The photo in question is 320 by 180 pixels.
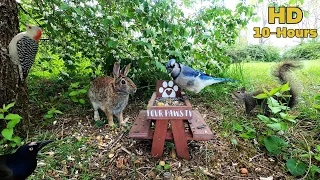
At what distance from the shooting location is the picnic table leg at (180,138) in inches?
87.5

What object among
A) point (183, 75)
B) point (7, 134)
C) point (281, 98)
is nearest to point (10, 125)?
point (7, 134)

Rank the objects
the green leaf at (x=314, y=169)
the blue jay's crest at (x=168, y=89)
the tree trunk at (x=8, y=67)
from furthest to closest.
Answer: the blue jay's crest at (x=168, y=89)
the tree trunk at (x=8, y=67)
the green leaf at (x=314, y=169)

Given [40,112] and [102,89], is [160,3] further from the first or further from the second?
[40,112]

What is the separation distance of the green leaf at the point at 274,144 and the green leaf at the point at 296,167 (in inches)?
6.5

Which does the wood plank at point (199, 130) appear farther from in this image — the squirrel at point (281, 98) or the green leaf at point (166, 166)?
the squirrel at point (281, 98)

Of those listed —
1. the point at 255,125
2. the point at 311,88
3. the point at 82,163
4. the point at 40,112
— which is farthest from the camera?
the point at 311,88

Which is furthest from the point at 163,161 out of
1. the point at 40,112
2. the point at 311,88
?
the point at 311,88

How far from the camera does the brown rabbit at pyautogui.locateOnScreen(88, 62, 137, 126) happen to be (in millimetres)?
2805

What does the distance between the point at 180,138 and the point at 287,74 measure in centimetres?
171

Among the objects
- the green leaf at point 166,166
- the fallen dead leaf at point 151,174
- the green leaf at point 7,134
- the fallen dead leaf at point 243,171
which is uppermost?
the green leaf at point 7,134

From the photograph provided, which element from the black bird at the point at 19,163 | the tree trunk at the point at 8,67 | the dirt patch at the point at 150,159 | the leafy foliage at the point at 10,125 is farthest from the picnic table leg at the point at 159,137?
the tree trunk at the point at 8,67

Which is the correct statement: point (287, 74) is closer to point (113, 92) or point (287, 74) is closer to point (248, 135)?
point (248, 135)

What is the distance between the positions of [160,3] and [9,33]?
1523 millimetres

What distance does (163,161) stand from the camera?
2.30 m
